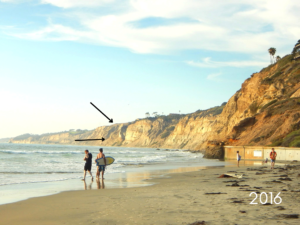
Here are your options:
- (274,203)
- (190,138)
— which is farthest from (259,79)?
(190,138)

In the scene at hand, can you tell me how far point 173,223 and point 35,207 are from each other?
415 centimetres

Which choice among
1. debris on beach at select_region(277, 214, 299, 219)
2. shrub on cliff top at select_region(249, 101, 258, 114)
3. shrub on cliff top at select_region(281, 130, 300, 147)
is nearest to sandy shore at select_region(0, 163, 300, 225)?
debris on beach at select_region(277, 214, 299, 219)

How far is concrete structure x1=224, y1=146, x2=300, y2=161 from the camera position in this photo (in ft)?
89.0

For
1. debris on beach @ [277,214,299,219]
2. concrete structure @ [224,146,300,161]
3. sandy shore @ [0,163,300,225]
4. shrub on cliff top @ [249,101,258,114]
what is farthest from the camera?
shrub on cliff top @ [249,101,258,114]

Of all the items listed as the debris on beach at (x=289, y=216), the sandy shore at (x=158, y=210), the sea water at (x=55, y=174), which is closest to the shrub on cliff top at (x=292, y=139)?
the sea water at (x=55, y=174)

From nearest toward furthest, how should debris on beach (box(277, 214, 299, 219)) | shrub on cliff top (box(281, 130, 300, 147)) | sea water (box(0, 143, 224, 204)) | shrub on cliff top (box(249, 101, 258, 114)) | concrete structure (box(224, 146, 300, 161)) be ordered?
debris on beach (box(277, 214, 299, 219)) < sea water (box(0, 143, 224, 204)) < concrete structure (box(224, 146, 300, 161)) < shrub on cliff top (box(281, 130, 300, 147)) < shrub on cliff top (box(249, 101, 258, 114))

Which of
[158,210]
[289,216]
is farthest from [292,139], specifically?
[158,210]

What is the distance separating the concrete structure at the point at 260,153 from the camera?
89.0ft

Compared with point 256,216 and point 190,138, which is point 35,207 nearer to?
point 256,216

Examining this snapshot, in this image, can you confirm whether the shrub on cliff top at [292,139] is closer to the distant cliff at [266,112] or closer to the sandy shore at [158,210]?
the distant cliff at [266,112]

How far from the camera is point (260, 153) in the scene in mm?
32156

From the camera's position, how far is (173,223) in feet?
18.6

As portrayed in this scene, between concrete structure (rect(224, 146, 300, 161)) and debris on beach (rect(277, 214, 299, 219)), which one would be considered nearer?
debris on beach (rect(277, 214, 299, 219))

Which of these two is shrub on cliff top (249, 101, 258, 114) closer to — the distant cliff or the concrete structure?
the distant cliff
